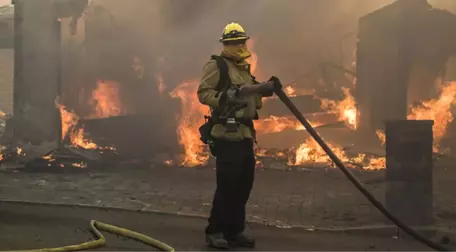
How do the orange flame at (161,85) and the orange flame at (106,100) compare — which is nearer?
the orange flame at (161,85)

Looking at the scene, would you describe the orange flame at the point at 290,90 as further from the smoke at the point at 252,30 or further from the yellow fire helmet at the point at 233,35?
the yellow fire helmet at the point at 233,35

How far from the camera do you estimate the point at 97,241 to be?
4.58m

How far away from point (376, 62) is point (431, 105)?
1.82 metres

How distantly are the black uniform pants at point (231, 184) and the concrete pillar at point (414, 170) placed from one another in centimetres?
188

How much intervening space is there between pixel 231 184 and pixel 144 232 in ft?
3.93

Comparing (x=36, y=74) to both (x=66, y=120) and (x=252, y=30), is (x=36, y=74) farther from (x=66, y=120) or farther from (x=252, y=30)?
(x=252, y=30)

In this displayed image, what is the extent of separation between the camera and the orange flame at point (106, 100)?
15461mm

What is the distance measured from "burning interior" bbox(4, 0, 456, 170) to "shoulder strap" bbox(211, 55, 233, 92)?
6.46 meters

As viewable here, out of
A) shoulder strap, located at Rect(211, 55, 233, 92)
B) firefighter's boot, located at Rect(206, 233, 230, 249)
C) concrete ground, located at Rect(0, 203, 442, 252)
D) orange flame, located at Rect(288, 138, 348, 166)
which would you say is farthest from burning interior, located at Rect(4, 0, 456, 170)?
shoulder strap, located at Rect(211, 55, 233, 92)

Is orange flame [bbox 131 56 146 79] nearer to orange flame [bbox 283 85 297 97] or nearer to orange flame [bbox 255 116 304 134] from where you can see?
orange flame [bbox 255 116 304 134]

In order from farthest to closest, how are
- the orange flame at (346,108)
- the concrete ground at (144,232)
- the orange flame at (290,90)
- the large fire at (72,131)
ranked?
1. the orange flame at (290,90)
2. the orange flame at (346,108)
3. the large fire at (72,131)
4. the concrete ground at (144,232)

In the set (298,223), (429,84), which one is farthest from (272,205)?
(429,84)

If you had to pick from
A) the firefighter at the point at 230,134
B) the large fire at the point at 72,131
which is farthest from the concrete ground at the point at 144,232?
the large fire at the point at 72,131

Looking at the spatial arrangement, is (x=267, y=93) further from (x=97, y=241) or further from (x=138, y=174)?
(x=138, y=174)
